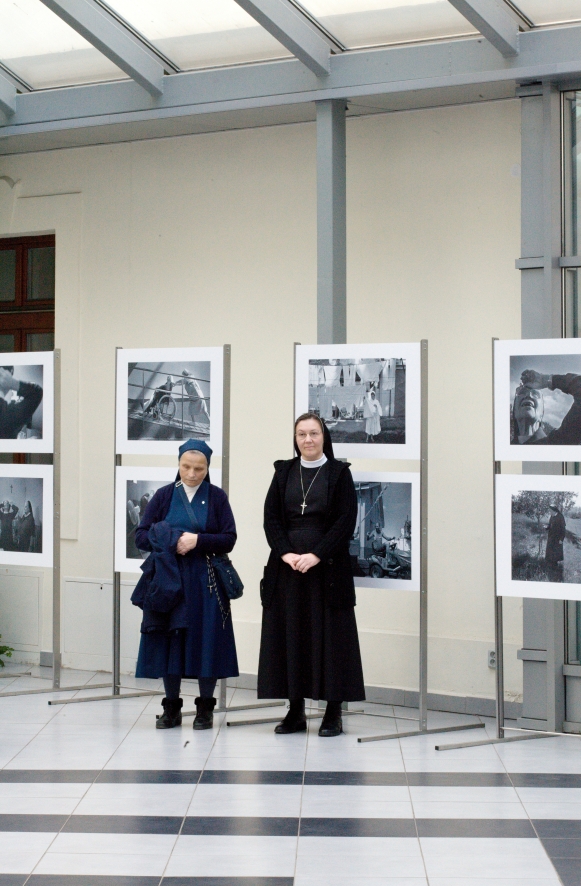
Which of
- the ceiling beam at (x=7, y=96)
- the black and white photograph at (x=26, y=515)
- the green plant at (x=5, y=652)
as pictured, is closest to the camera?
the black and white photograph at (x=26, y=515)

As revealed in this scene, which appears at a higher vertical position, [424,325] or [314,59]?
[314,59]

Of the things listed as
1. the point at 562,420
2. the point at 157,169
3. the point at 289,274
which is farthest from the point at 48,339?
the point at 562,420

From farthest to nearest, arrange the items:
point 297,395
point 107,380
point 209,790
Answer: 1. point 107,380
2. point 297,395
3. point 209,790

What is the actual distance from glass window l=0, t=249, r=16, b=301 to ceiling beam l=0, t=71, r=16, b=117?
138 centimetres

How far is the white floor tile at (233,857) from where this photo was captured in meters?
4.09

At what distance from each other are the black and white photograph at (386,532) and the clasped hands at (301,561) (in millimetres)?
429

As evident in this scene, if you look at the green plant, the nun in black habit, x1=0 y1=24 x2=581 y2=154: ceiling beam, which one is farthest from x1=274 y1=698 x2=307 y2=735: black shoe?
x1=0 y1=24 x2=581 y2=154: ceiling beam

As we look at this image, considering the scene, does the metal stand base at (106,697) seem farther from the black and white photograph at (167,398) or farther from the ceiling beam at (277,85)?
the ceiling beam at (277,85)

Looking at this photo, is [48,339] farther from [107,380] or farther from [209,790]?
[209,790]

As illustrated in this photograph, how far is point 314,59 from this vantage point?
653 cm

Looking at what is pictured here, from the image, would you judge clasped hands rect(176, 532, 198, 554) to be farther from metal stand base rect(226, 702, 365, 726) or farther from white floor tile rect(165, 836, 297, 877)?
white floor tile rect(165, 836, 297, 877)

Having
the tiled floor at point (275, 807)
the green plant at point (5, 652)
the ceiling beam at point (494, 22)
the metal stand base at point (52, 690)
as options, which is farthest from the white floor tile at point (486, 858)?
the green plant at point (5, 652)

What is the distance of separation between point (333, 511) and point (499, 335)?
1600mm

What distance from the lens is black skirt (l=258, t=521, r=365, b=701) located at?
239 inches
